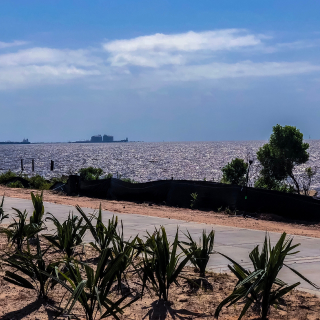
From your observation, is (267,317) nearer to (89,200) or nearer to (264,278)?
(264,278)

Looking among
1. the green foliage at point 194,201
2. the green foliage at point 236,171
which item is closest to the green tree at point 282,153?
the green foliage at point 236,171

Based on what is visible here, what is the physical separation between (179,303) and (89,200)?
560 inches

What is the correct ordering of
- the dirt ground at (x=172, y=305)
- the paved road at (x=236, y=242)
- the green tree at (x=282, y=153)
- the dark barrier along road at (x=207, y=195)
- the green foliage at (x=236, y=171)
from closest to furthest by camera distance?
the dirt ground at (x=172, y=305) → the paved road at (x=236, y=242) → the dark barrier along road at (x=207, y=195) → the green foliage at (x=236, y=171) → the green tree at (x=282, y=153)

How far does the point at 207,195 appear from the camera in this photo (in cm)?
1638

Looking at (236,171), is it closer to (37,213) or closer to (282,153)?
(282,153)

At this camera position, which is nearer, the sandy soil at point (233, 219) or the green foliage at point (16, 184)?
the sandy soil at point (233, 219)

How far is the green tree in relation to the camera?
24.4 meters

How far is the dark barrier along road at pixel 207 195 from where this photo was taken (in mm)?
14578

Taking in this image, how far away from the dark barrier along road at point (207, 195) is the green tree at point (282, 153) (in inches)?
340

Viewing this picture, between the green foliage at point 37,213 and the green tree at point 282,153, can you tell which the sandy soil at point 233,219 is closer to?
the green foliage at point 37,213

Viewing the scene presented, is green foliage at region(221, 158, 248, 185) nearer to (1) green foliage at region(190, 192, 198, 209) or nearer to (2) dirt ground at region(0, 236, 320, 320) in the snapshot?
(1) green foliage at region(190, 192, 198, 209)

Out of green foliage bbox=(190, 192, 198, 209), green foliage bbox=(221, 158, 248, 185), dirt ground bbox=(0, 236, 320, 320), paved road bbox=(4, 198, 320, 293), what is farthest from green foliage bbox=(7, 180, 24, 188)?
dirt ground bbox=(0, 236, 320, 320)

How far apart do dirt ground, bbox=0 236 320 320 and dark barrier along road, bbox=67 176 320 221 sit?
9514mm

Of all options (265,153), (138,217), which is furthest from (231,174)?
(138,217)
